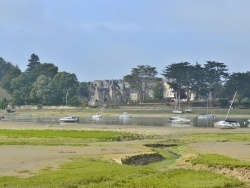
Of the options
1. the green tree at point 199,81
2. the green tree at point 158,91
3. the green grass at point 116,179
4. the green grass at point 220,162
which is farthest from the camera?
the green tree at point 158,91

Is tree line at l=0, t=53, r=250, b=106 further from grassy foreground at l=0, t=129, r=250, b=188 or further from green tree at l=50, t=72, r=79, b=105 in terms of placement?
grassy foreground at l=0, t=129, r=250, b=188

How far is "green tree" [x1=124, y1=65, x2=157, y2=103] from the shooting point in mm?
192875

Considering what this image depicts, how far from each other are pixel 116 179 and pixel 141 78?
570ft

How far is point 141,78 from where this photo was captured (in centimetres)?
19550

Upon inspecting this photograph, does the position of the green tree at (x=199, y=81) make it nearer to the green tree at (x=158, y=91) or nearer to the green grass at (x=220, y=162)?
the green tree at (x=158, y=91)

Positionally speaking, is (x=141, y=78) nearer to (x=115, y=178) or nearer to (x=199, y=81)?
(x=199, y=81)

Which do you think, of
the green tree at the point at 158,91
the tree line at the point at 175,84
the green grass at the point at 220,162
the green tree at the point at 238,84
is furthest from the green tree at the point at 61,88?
the green grass at the point at 220,162

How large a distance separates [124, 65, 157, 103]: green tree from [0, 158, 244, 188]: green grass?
549 ft

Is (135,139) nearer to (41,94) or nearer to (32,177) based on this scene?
(32,177)

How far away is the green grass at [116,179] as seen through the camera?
20438 mm

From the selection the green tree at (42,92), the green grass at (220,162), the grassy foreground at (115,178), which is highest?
the green tree at (42,92)

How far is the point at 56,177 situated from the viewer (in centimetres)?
2253

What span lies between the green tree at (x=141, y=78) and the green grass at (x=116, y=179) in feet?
549

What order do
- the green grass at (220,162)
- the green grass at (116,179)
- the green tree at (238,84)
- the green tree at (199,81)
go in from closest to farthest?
the green grass at (116,179) → the green grass at (220,162) → the green tree at (238,84) → the green tree at (199,81)
